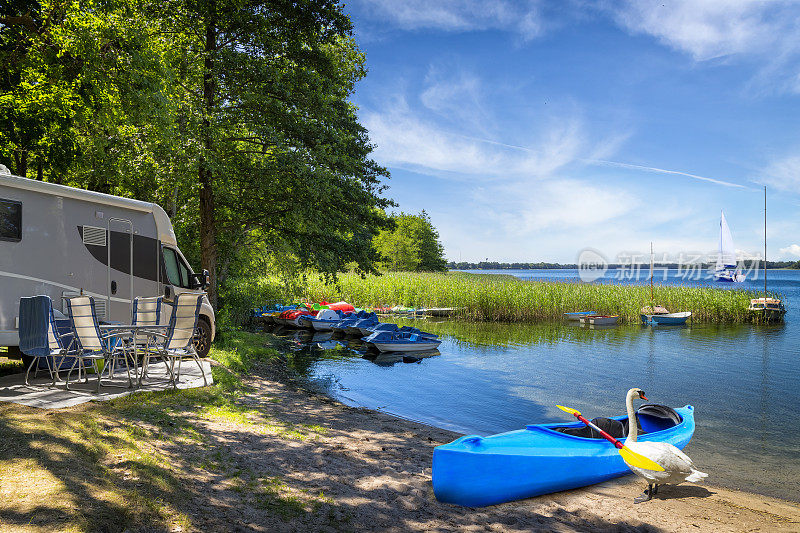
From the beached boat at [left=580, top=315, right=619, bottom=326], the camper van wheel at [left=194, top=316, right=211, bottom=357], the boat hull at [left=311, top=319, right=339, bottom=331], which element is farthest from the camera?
the beached boat at [left=580, top=315, right=619, bottom=326]

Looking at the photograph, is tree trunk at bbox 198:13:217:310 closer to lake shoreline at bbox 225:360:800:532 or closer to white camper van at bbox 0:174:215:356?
white camper van at bbox 0:174:215:356

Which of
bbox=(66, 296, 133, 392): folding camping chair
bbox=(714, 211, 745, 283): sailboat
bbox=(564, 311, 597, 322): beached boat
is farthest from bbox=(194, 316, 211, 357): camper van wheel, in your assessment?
bbox=(714, 211, 745, 283): sailboat

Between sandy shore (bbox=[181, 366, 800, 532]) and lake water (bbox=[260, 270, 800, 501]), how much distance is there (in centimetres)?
194

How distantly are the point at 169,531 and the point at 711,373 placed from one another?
19.5 meters

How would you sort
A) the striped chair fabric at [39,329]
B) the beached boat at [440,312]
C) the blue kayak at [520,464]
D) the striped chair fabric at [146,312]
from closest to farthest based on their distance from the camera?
the blue kayak at [520,464] < the striped chair fabric at [39,329] < the striped chair fabric at [146,312] < the beached boat at [440,312]

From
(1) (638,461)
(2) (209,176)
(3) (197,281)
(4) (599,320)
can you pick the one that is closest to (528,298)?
(4) (599,320)

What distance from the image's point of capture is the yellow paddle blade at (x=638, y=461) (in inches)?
244

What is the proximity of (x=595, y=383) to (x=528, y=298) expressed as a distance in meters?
17.2

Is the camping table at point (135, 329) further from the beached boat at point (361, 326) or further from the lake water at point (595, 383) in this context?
the beached boat at point (361, 326)

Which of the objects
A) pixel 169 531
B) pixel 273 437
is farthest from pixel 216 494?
pixel 273 437

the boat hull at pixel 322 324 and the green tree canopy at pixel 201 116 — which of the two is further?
the boat hull at pixel 322 324

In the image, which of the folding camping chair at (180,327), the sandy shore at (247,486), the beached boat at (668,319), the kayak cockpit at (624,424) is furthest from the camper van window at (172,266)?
the beached boat at (668,319)

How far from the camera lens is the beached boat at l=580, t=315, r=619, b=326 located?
32.6 meters

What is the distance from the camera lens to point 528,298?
1300 inches
